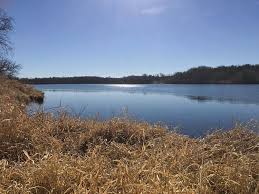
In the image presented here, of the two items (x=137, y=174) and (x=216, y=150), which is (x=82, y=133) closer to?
(x=216, y=150)

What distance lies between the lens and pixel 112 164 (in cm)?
620

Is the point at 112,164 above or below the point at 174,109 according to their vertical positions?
above

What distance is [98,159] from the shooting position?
230 inches

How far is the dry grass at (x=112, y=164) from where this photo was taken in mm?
4750

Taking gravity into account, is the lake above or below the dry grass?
below

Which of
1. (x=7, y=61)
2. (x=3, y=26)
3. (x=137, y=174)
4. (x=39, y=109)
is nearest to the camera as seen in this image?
(x=137, y=174)

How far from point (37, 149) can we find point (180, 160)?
2.18m

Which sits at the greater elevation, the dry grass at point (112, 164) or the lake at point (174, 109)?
the dry grass at point (112, 164)

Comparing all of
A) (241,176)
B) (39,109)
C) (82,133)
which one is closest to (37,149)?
(82,133)

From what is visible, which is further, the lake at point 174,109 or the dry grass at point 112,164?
the lake at point 174,109

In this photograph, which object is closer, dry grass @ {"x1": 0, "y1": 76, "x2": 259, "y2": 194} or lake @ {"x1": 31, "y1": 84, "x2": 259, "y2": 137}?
dry grass @ {"x1": 0, "y1": 76, "x2": 259, "y2": 194}

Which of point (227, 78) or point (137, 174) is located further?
point (227, 78)

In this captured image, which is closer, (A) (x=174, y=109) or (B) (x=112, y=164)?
(B) (x=112, y=164)

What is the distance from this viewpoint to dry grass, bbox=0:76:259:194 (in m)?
4.75
